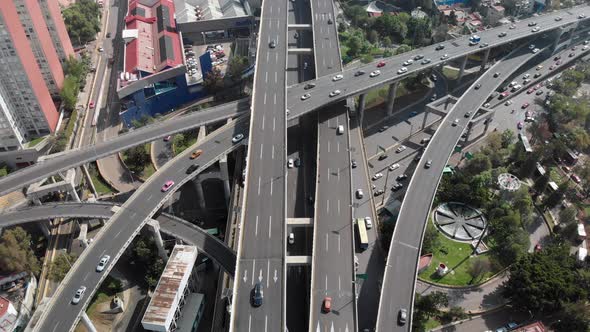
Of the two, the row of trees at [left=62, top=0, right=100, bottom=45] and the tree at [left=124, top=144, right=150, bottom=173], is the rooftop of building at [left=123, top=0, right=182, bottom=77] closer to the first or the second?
the row of trees at [left=62, top=0, right=100, bottom=45]

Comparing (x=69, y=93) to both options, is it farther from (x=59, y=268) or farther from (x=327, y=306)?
(x=327, y=306)

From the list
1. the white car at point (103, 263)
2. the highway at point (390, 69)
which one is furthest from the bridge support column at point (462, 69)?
the white car at point (103, 263)

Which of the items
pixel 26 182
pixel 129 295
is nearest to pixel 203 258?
pixel 129 295

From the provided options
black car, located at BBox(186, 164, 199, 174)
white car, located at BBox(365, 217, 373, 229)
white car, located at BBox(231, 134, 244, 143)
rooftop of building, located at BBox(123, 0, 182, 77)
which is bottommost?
white car, located at BBox(365, 217, 373, 229)

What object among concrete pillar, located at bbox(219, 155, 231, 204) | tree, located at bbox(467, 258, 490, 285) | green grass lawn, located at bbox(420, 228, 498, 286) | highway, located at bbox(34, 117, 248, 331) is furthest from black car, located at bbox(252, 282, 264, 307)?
tree, located at bbox(467, 258, 490, 285)

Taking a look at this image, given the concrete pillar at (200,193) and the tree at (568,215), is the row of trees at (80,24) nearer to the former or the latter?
the concrete pillar at (200,193)
